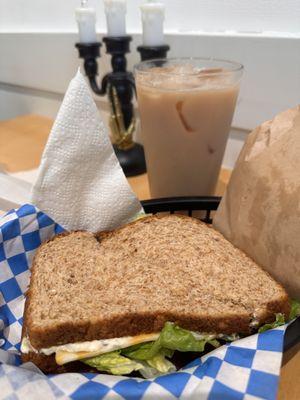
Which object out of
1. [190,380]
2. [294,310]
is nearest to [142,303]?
[190,380]

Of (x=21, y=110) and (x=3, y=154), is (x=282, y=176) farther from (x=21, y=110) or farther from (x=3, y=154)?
(x=21, y=110)

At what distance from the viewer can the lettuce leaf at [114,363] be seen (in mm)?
569

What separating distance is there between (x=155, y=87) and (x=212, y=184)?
31 cm

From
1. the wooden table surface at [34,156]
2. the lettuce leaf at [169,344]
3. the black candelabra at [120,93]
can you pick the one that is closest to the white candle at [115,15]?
the black candelabra at [120,93]

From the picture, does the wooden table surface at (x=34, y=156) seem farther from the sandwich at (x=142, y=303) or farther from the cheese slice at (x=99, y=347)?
the cheese slice at (x=99, y=347)

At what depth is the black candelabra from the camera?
127cm

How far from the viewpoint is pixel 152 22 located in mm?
1133

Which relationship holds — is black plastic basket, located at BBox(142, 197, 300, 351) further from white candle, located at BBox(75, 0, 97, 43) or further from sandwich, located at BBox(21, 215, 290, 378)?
white candle, located at BBox(75, 0, 97, 43)

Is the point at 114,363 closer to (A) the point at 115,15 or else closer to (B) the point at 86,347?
(B) the point at 86,347

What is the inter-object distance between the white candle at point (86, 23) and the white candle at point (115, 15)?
8cm

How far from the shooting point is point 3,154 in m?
1.51

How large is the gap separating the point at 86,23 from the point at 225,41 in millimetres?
470

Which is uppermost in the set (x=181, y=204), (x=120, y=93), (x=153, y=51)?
(x=153, y=51)

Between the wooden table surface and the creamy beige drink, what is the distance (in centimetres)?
17
